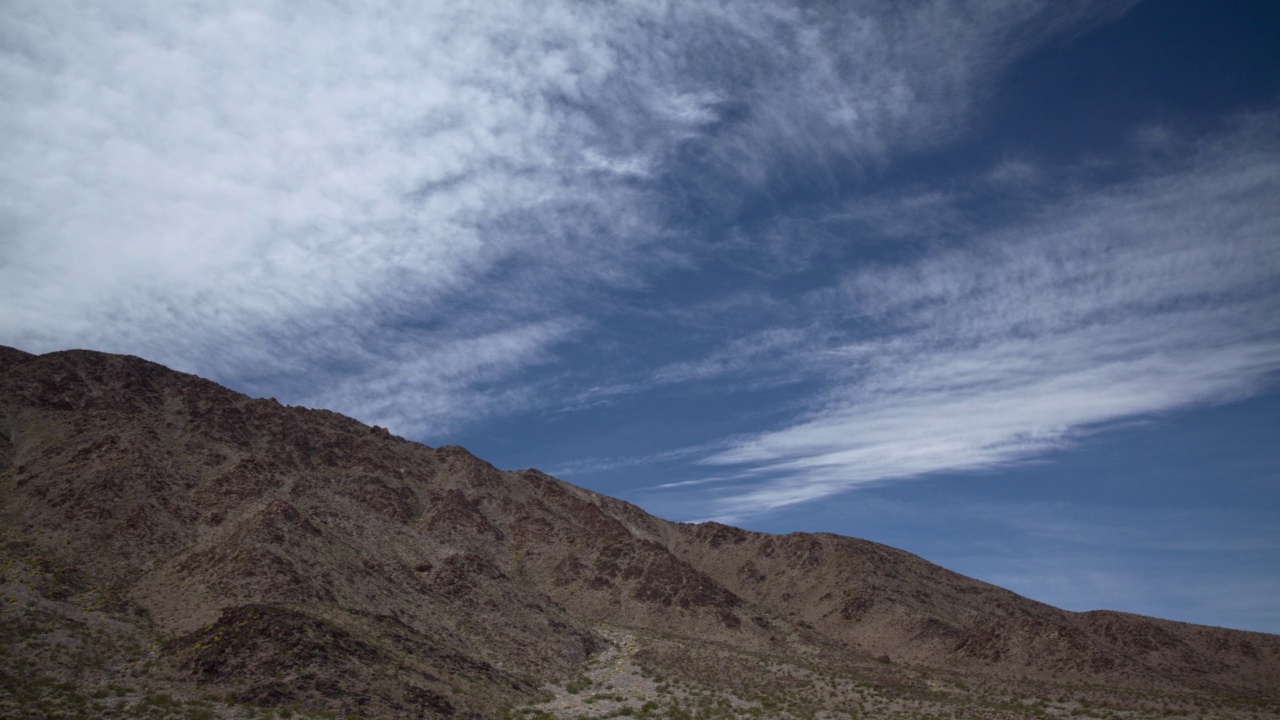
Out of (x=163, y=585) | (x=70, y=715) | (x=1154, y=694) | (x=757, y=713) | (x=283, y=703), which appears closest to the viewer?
(x=70, y=715)

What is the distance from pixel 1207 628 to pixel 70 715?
117030 mm

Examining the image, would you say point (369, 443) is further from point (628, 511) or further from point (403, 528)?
point (628, 511)

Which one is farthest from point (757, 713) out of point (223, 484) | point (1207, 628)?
point (1207, 628)

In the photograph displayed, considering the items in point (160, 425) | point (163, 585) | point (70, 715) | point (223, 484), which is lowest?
point (70, 715)

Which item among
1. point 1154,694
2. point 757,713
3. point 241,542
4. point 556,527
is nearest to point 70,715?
point 241,542

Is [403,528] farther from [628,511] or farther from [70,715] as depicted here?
[628,511]

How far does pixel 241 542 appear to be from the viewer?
2101 inches

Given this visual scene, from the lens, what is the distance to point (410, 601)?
5722 cm

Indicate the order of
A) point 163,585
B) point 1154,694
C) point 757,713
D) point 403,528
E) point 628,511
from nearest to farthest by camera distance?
point 757,713 → point 163,585 → point 1154,694 → point 403,528 → point 628,511

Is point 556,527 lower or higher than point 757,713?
higher

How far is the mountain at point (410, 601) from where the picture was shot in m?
38.5

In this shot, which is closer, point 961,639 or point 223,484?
point 223,484

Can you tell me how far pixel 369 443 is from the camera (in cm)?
9856

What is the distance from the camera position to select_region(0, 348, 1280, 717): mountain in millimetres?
38469
